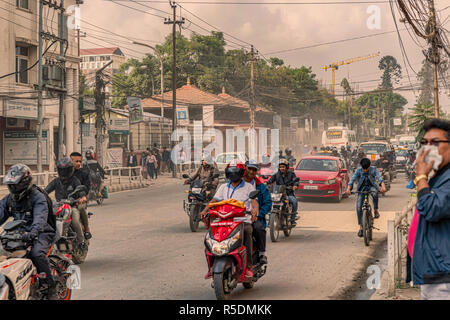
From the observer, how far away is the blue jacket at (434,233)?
3670 millimetres

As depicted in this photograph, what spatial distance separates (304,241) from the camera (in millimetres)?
12070

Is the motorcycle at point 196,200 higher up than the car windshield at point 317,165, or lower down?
lower down

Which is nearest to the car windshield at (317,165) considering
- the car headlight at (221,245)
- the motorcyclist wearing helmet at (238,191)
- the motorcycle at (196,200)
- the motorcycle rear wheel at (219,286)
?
the motorcycle at (196,200)

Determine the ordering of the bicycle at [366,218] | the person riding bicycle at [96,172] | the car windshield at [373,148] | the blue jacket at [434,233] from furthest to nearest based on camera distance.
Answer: the car windshield at [373,148]
the person riding bicycle at [96,172]
the bicycle at [366,218]
the blue jacket at [434,233]

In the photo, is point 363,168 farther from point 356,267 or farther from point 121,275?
point 121,275

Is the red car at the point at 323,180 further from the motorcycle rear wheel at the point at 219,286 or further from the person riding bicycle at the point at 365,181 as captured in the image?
the motorcycle rear wheel at the point at 219,286

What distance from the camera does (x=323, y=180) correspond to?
20.4 metres

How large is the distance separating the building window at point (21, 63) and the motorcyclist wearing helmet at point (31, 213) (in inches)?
1020

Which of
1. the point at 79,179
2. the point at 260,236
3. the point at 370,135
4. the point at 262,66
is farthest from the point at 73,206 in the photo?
the point at 370,135

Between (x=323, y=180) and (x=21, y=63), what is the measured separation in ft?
60.1

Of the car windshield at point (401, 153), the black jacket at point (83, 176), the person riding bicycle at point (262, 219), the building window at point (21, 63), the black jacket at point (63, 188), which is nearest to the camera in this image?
the person riding bicycle at point (262, 219)

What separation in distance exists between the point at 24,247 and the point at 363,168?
7931mm

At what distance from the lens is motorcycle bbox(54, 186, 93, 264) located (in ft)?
25.9

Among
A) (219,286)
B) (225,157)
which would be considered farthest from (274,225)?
(225,157)
